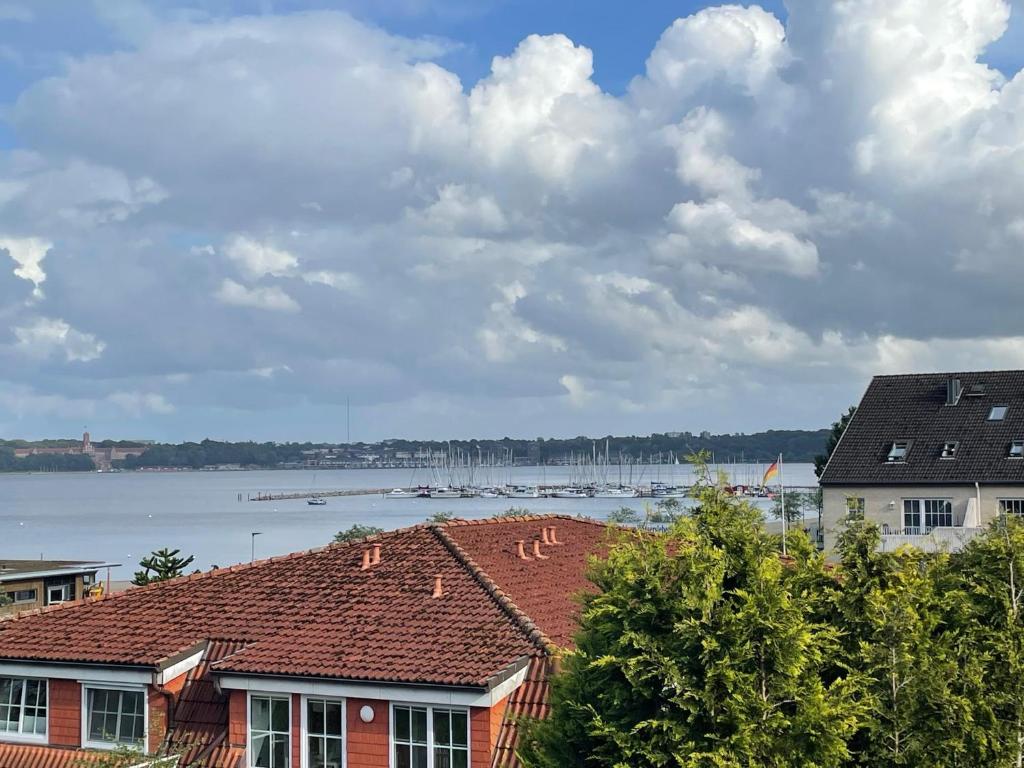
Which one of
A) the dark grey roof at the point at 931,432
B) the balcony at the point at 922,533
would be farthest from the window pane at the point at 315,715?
the dark grey roof at the point at 931,432

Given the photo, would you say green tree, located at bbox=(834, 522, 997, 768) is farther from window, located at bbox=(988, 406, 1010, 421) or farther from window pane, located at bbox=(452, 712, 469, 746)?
window, located at bbox=(988, 406, 1010, 421)

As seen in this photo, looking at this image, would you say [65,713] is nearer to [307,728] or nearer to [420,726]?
[307,728]

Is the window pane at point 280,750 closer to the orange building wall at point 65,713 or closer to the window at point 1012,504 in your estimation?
the orange building wall at point 65,713

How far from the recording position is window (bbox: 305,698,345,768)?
56.8 ft

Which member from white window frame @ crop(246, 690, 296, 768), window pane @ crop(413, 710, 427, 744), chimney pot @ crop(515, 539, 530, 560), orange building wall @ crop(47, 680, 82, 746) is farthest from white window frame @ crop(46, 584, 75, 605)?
window pane @ crop(413, 710, 427, 744)

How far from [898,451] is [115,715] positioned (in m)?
41.7

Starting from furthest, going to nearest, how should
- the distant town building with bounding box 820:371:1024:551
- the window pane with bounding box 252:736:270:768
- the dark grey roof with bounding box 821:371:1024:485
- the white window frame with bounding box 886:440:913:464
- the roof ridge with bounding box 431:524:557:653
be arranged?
the white window frame with bounding box 886:440:913:464 < the dark grey roof with bounding box 821:371:1024:485 < the distant town building with bounding box 820:371:1024:551 < the roof ridge with bounding box 431:524:557:653 < the window pane with bounding box 252:736:270:768

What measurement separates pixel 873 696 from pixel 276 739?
9.27 meters

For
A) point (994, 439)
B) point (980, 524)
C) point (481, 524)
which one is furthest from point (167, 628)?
point (994, 439)

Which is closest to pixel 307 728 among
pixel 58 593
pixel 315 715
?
pixel 315 715

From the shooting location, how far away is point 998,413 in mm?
52969

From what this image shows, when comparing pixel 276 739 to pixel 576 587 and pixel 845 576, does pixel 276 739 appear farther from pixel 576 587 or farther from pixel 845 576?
pixel 845 576

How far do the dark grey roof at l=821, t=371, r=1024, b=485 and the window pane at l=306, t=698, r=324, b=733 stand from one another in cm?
3928

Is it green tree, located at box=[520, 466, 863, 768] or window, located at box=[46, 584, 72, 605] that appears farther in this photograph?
window, located at box=[46, 584, 72, 605]
